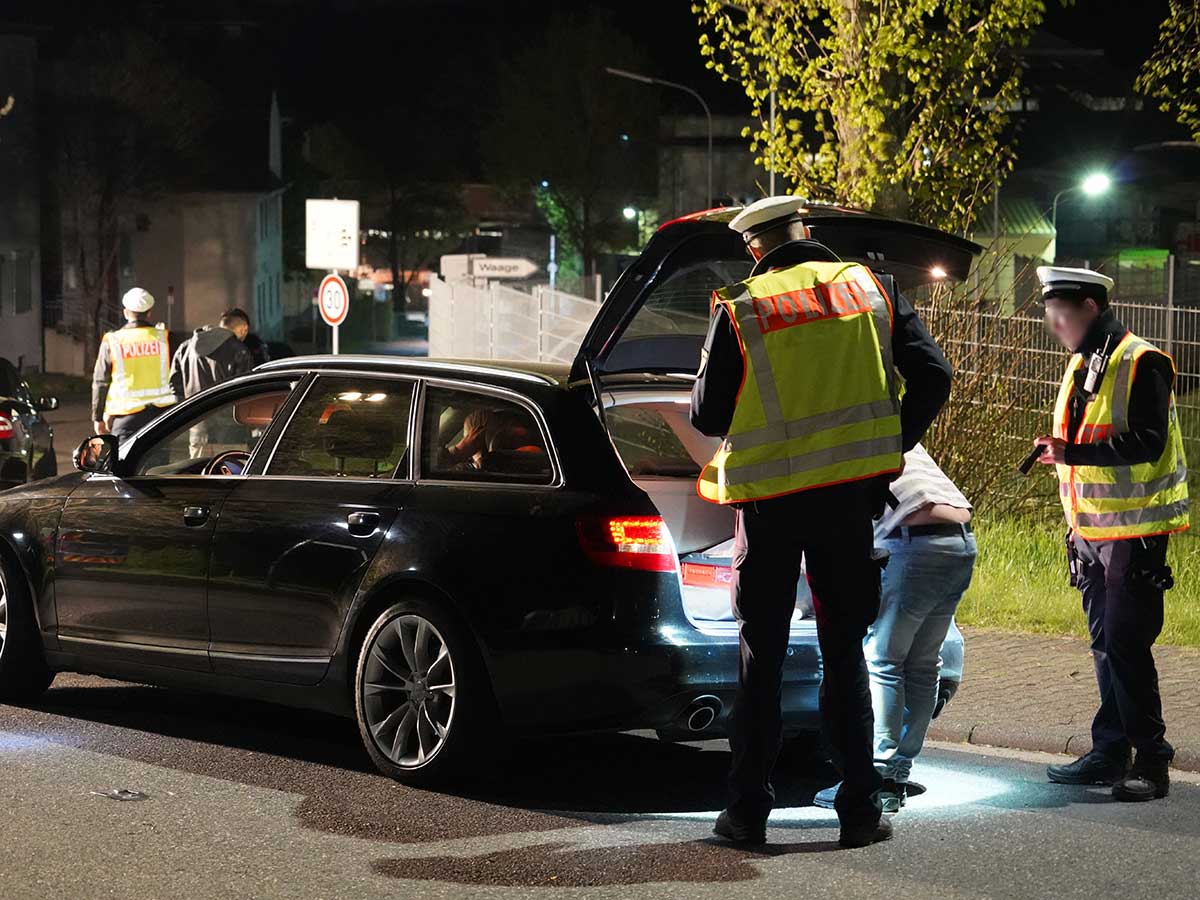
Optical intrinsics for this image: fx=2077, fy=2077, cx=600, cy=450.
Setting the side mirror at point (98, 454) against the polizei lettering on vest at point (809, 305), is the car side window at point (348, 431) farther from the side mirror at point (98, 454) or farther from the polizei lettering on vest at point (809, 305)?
the polizei lettering on vest at point (809, 305)

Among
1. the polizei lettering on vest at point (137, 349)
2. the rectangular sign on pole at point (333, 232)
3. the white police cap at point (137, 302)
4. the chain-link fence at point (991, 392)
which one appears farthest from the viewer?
the rectangular sign on pole at point (333, 232)

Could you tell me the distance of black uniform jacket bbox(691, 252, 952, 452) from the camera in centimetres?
599

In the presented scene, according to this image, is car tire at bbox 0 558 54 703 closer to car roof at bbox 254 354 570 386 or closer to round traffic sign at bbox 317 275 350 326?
car roof at bbox 254 354 570 386

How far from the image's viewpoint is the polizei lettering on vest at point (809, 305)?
5.94 m

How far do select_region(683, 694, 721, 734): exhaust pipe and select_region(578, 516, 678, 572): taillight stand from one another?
43 cm

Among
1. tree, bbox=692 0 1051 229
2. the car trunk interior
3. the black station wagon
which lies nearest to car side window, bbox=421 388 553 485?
the black station wagon

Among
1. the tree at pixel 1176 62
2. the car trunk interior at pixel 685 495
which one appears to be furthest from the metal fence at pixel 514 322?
the car trunk interior at pixel 685 495

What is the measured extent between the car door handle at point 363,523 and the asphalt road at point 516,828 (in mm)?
853

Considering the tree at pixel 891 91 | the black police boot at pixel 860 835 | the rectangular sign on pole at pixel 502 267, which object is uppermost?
the tree at pixel 891 91

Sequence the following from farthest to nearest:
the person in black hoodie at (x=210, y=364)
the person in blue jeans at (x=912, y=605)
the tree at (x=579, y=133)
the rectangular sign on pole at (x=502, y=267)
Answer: the tree at (x=579, y=133), the rectangular sign on pole at (x=502, y=267), the person in black hoodie at (x=210, y=364), the person in blue jeans at (x=912, y=605)

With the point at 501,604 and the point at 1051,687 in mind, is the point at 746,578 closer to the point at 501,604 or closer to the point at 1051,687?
the point at 501,604

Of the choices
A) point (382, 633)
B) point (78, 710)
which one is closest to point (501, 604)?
point (382, 633)

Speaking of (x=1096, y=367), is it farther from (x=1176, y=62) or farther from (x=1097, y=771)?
(x=1176, y=62)

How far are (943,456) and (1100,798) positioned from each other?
689cm
